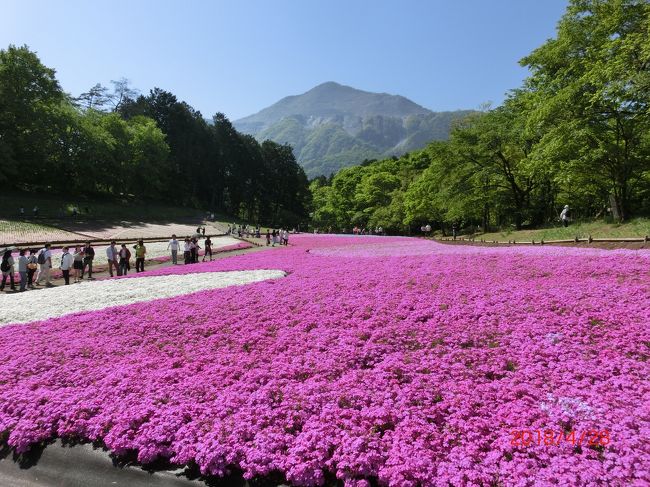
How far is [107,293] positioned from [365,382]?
535 inches

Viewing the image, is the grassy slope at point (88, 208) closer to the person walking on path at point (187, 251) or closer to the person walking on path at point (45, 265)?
the person walking on path at point (187, 251)

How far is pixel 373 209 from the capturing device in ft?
274

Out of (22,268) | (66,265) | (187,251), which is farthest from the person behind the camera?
(187,251)

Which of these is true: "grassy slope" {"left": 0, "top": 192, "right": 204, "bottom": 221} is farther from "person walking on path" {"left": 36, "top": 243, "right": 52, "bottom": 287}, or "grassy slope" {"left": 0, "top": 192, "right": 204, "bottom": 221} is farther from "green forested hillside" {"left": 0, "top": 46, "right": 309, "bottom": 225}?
"person walking on path" {"left": 36, "top": 243, "right": 52, "bottom": 287}

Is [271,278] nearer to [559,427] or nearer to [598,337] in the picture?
[598,337]

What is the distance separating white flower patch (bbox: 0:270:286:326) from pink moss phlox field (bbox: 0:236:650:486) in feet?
Result: 7.26

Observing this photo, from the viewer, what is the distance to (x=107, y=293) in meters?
16.1

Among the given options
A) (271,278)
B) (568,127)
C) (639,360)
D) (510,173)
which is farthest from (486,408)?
(510,173)

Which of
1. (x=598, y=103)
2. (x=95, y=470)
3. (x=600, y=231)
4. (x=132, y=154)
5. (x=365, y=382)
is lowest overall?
(x=95, y=470)

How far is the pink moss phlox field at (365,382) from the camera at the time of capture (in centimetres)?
454

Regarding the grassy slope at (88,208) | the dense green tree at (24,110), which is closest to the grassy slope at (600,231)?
the grassy slope at (88,208)

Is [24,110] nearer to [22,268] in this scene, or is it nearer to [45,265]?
[45,265]

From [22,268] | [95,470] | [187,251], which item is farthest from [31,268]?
[95,470]

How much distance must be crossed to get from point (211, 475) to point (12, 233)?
4163 cm
